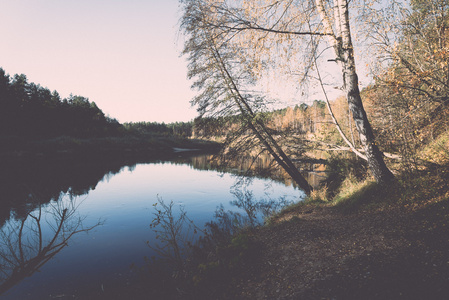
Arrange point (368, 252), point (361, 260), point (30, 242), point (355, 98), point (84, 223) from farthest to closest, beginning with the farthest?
point (84, 223)
point (30, 242)
point (355, 98)
point (368, 252)
point (361, 260)

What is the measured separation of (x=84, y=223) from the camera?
443 inches

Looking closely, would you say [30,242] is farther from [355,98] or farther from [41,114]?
[41,114]

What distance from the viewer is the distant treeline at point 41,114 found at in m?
37.2

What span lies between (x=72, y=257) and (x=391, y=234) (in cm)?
1019

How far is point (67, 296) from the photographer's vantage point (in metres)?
6.00

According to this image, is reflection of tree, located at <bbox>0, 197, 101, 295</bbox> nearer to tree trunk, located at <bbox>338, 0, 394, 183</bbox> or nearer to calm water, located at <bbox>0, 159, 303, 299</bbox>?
calm water, located at <bbox>0, 159, 303, 299</bbox>

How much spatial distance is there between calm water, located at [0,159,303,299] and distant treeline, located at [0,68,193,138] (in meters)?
23.2

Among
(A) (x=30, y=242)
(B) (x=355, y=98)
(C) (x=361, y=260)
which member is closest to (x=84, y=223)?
(A) (x=30, y=242)

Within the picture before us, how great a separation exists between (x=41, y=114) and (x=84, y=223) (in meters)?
45.5

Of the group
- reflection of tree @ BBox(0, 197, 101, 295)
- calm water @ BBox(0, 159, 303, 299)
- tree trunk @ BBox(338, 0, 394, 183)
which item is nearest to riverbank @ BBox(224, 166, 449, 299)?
tree trunk @ BBox(338, 0, 394, 183)

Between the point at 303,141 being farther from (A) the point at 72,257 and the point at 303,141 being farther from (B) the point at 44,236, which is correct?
(B) the point at 44,236

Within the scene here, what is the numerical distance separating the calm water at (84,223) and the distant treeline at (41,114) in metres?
23.2

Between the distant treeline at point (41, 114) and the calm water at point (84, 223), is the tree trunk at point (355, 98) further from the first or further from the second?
the distant treeline at point (41, 114)

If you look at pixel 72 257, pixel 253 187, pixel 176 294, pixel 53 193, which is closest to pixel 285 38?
pixel 176 294
